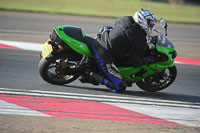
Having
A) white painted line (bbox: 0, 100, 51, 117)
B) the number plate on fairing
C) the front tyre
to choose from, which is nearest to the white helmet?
the front tyre

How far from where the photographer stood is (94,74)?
673 centimetres

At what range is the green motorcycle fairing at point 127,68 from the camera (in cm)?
661

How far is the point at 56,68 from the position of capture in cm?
675

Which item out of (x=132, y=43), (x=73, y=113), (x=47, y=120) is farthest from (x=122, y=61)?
(x=47, y=120)

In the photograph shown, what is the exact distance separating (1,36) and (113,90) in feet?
19.6

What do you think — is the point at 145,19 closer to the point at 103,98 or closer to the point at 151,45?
the point at 151,45

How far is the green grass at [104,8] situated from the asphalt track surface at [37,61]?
2.33 meters

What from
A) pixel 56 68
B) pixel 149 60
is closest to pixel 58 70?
pixel 56 68

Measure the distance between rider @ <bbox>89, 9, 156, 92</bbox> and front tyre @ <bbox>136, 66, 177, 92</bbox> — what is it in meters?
0.44

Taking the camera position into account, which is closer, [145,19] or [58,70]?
[145,19]

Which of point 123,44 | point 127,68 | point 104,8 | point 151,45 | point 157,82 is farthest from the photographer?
point 104,8

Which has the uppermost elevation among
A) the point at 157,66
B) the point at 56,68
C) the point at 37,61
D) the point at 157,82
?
the point at 157,66

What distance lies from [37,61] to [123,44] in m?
3.05

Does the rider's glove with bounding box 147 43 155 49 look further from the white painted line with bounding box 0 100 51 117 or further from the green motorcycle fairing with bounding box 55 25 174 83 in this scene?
the white painted line with bounding box 0 100 51 117
